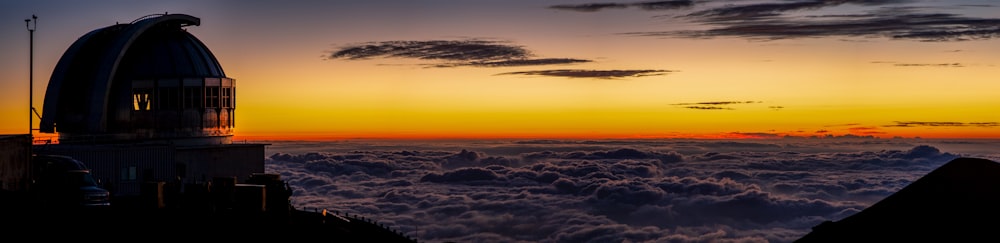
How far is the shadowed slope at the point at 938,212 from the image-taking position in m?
20.2

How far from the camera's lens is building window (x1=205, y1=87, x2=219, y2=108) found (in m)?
53.4

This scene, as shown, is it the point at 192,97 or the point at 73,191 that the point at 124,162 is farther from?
the point at 73,191

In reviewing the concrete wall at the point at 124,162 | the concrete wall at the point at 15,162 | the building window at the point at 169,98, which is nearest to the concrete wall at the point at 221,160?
the concrete wall at the point at 124,162

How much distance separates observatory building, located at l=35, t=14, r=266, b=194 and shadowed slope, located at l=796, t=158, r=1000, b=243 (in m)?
35.0

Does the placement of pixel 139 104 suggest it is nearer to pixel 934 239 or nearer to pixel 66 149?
pixel 66 149

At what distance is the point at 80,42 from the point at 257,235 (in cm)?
2844

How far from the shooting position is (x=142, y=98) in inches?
2024

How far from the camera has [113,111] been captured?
5088cm

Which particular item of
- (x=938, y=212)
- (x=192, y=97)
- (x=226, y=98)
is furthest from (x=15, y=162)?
(x=938, y=212)

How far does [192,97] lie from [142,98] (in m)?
2.54

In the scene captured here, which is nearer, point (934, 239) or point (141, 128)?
point (934, 239)

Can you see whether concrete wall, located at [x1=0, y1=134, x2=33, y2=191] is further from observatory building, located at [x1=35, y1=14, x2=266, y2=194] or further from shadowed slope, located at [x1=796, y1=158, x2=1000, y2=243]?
shadowed slope, located at [x1=796, y1=158, x2=1000, y2=243]

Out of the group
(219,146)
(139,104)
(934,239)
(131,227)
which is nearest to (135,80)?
(139,104)

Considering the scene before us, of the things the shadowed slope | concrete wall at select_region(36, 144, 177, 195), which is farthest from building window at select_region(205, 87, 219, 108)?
the shadowed slope
